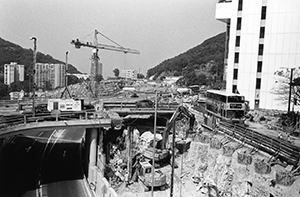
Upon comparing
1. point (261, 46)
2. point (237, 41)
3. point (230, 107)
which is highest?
point (237, 41)

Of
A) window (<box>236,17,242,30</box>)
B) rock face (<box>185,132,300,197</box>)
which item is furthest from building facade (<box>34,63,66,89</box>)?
rock face (<box>185,132,300,197</box>)

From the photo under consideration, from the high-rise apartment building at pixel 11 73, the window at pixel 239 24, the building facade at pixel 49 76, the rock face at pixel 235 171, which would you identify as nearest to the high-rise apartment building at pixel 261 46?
the window at pixel 239 24

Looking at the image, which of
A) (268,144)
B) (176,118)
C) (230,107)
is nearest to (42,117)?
(176,118)

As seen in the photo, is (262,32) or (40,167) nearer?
(40,167)

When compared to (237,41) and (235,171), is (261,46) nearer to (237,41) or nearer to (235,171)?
(237,41)

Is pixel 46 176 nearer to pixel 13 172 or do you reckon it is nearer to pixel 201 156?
pixel 13 172

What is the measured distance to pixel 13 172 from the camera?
27.7 meters

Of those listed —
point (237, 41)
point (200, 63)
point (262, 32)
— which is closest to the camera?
point (262, 32)

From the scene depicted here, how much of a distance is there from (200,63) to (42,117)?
92.8 metres

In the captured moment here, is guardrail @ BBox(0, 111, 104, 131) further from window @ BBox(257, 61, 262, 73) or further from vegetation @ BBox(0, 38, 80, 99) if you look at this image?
vegetation @ BBox(0, 38, 80, 99)

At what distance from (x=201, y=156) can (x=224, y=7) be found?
2808 cm

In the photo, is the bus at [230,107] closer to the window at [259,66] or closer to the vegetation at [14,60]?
the window at [259,66]

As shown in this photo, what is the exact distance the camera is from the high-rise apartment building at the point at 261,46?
1486 inches

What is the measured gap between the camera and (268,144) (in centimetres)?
2216
